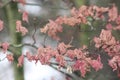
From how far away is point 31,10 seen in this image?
14.3 m

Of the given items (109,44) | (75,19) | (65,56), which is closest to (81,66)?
(65,56)

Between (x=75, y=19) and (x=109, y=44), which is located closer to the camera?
(x=109, y=44)

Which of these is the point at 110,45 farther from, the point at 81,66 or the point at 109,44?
the point at 81,66

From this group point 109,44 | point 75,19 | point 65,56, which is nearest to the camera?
point 65,56

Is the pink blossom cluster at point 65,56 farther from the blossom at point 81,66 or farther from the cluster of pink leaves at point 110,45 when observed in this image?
the cluster of pink leaves at point 110,45

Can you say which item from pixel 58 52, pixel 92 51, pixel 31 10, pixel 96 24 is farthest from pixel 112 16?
pixel 31 10

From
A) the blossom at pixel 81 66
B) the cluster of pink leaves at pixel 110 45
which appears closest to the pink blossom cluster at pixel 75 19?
the cluster of pink leaves at pixel 110 45

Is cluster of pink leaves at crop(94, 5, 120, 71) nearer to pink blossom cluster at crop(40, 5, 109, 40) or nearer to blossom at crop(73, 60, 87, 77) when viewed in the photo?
blossom at crop(73, 60, 87, 77)

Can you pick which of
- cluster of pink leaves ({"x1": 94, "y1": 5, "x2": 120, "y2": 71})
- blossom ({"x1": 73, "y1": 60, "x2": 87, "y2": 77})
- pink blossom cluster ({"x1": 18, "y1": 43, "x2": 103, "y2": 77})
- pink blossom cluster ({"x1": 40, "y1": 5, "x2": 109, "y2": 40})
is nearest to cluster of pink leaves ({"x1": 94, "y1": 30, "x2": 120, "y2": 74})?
cluster of pink leaves ({"x1": 94, "y1": 5, "x2": 120, "y2": 71})

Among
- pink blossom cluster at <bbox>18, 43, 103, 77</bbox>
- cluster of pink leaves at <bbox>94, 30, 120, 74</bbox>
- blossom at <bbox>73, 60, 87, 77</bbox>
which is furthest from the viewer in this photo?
cluster of pink leaves at <bbox>94, 30, 120, 74</bbox>

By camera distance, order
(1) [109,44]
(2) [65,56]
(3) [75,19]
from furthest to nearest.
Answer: (3) [75,19] < (1) [109,44] < (2) [65,56]

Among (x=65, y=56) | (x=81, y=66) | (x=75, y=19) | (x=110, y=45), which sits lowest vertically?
(x=81, y=66)

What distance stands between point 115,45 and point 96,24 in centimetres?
138

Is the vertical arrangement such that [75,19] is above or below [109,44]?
above
